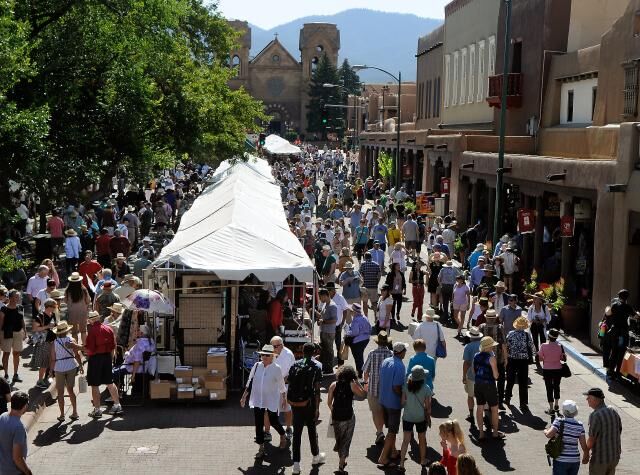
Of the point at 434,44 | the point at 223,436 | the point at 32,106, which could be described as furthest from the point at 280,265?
the point at 434,44

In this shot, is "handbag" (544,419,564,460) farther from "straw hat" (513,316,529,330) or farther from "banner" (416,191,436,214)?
"banner" (416,191,436,214)

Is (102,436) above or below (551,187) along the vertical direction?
below

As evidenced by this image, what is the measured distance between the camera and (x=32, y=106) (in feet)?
67.2

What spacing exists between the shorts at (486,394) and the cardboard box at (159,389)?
4294 mm

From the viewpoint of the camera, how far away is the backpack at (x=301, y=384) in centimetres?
1053

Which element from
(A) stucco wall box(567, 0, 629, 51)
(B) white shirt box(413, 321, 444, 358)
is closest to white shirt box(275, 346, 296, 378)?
(B) white shirt box(413, 321, 444, 358)

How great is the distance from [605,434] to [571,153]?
16842mm

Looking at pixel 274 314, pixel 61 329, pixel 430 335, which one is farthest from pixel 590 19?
pixel 61 329

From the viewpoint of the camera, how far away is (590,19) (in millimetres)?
28344

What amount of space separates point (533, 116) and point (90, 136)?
14.0 metres

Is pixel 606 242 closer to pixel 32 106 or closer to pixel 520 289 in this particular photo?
pixel 520 289

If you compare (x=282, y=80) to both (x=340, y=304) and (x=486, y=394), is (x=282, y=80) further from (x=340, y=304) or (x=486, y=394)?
(x=486, y=394)

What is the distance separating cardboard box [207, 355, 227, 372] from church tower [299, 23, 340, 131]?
11930 centimetres

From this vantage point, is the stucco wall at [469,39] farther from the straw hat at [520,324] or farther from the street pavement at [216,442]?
the street pavement at [216,442]
